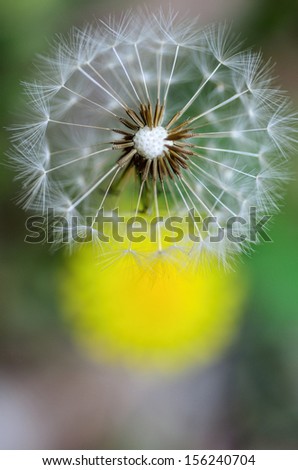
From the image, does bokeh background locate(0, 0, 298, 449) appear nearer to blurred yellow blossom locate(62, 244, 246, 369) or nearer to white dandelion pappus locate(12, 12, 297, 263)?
blurred yellow blossom locate(62, 244, 246, 369)

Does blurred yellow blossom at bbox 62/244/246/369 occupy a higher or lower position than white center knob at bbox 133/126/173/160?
lower

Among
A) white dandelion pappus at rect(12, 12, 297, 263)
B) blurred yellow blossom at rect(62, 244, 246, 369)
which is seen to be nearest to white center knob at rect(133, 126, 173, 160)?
white dandelion pappus at rect(12, 12, 297, 263)

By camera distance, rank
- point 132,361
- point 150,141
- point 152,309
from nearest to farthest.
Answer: point 150,141 < point 152,309 < point 132,361

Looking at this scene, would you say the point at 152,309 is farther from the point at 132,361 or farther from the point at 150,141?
the point at 150,141

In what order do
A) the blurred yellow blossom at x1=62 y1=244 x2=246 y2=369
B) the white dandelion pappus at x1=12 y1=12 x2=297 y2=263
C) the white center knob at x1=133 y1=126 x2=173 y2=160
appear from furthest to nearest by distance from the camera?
the blurred yellow blossom at x1=62 y1=244 x2=246 y2=369, the white dandelion pappus at x1=12 y1=12 x2=297 y2=263, the white center knob at x1=133 y1=126 x2=173 y2=160

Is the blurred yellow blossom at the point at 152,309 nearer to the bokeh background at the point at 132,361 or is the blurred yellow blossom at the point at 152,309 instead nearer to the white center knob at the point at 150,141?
the bokeh background at the point at 132,361

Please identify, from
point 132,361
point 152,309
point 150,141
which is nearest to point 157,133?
point 150,141

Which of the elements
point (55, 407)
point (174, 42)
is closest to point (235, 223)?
point (174, 42)
